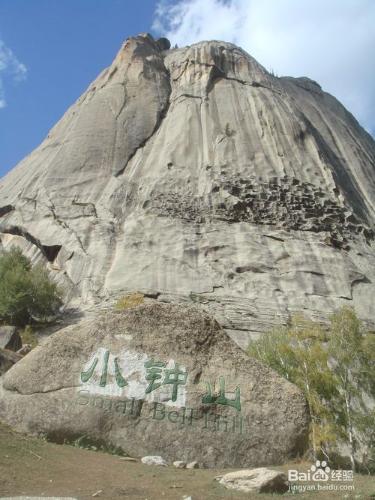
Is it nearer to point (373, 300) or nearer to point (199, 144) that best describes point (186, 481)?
point (373, 300)

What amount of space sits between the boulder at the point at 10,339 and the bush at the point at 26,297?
10.4 feet

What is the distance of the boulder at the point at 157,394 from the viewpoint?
40.0ft

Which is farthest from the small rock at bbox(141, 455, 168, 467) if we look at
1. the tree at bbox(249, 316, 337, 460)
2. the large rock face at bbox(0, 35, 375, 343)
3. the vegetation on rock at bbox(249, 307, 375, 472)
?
the large rock face at bbox(0, 35, 375, 343)

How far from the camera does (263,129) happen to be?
36.3 meters

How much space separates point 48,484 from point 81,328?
16.5ft

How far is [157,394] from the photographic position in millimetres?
12836

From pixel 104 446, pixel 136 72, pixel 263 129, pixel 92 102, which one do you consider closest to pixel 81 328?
pixel 104 446

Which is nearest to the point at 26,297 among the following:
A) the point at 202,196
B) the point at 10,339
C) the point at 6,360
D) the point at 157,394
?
the point at 10,339

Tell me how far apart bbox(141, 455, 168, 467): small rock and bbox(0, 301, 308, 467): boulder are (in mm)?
396

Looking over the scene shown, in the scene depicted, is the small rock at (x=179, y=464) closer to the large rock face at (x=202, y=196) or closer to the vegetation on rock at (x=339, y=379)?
the vegetation on rock at (x=339, y=379)

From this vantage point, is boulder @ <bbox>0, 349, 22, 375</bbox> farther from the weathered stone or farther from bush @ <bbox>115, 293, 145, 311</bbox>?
bush @ <bbox>115, 293, 145, 311</bbox>

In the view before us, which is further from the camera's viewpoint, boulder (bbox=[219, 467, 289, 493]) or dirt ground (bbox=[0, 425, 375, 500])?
boulder (bbox=[219, 467, 289, 493])

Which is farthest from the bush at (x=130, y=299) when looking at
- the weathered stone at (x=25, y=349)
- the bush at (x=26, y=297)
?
the weathered stone at (x=25, y=349)

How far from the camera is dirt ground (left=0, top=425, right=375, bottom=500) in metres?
8.82
